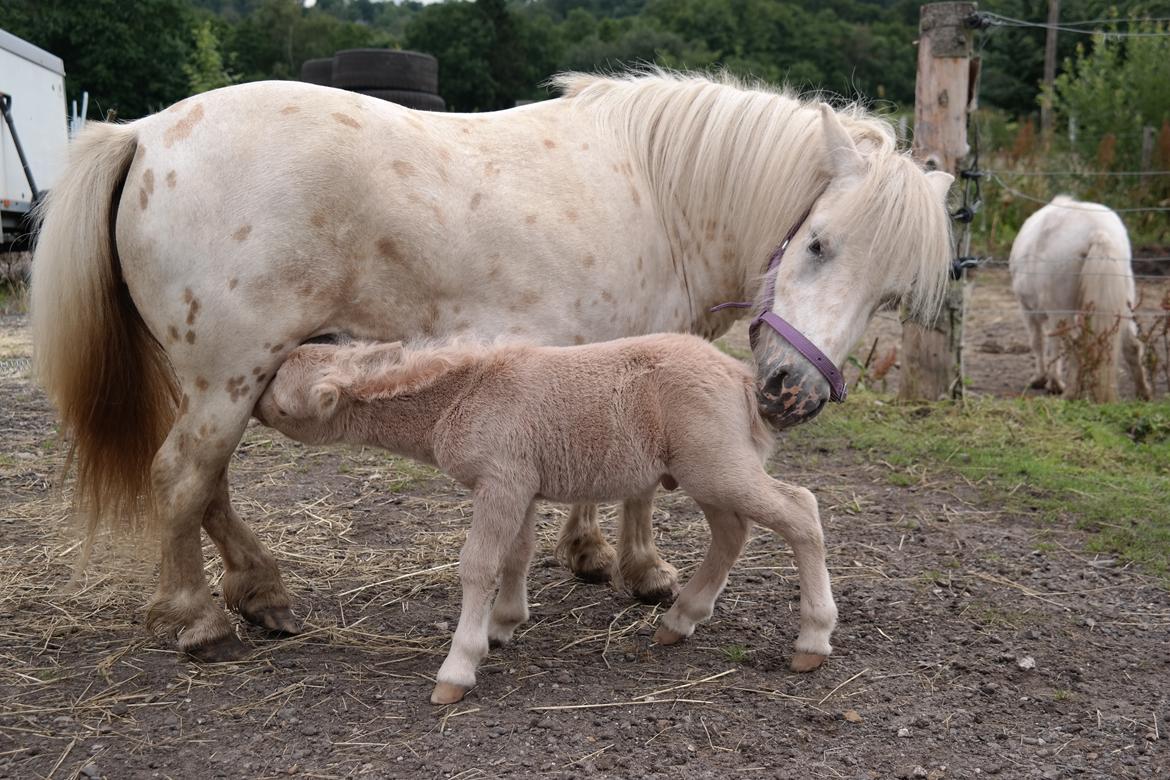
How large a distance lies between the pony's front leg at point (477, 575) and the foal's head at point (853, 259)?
2.84ft

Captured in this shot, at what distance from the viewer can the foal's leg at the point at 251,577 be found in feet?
11.6

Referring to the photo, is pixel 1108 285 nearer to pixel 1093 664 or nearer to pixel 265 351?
pixel 1093 664

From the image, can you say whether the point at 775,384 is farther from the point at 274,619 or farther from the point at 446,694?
the point at 274,619

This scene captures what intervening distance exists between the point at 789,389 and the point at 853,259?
20.6 inches

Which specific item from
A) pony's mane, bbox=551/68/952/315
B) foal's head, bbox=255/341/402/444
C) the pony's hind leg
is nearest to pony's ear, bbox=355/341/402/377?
foal's head, bbox=255/341/402/444

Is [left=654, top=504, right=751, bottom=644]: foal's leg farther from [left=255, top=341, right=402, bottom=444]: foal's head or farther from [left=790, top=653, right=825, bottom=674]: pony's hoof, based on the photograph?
[left=255, top=341, right=402, bottom=444]: foal's head

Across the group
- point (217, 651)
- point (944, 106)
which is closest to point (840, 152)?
point (217, 651)

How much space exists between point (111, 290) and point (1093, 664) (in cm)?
335

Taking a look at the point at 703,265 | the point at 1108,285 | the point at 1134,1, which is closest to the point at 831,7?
the point at 1134,1

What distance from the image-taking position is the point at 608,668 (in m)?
3.27

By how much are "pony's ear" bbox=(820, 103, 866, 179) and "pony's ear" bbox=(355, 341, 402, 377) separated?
1.58 metres

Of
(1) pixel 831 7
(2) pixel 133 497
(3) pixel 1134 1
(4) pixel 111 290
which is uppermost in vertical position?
(1) pixel 831 7

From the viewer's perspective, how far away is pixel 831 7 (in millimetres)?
54625

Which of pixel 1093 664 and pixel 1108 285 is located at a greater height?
pixel 1108 285
